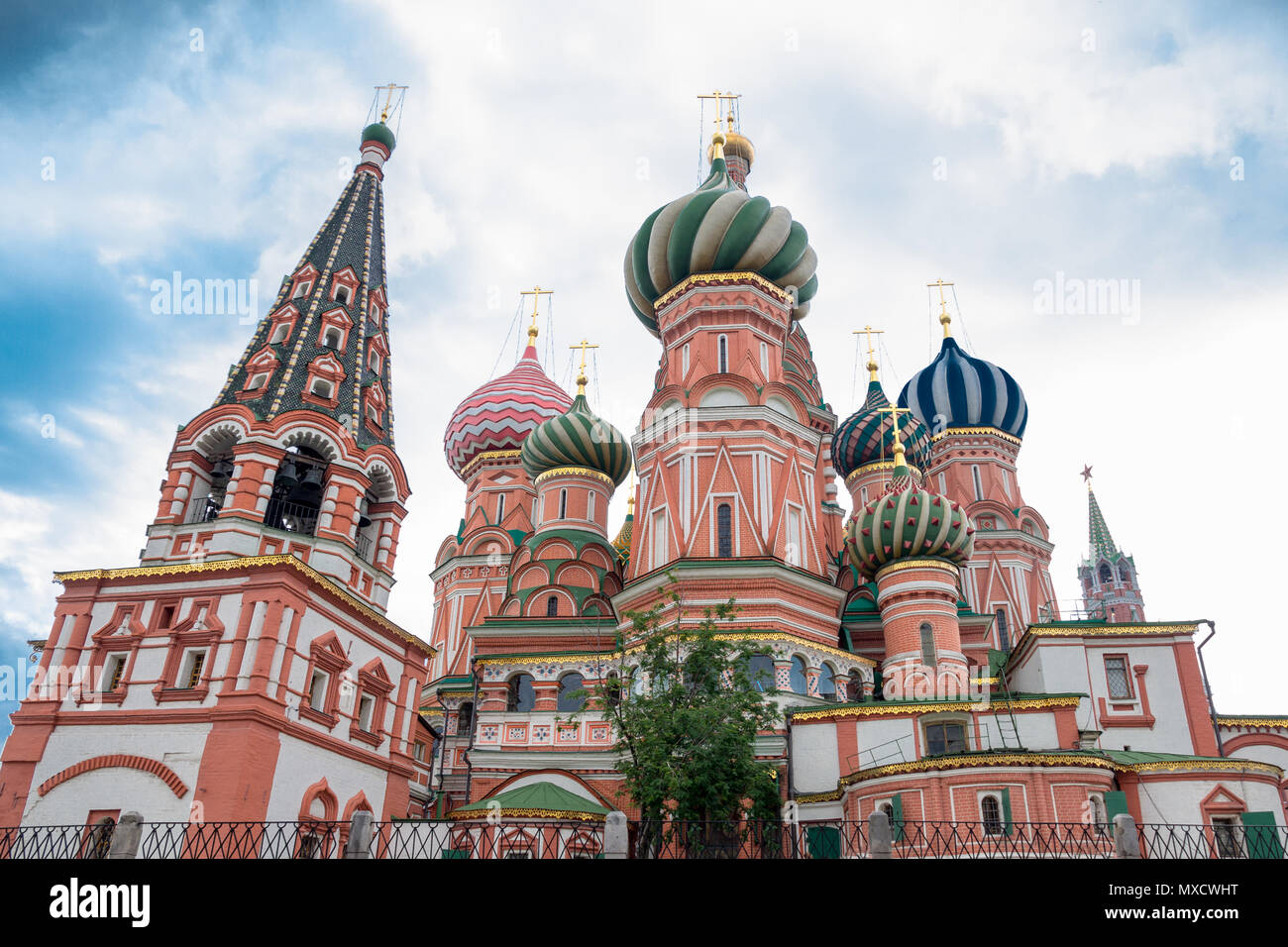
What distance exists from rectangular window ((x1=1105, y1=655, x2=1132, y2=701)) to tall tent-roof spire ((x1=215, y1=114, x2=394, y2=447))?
63.3 feet

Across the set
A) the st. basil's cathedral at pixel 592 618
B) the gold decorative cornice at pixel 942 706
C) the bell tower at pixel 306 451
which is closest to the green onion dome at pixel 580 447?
the st. basil's cathedral at pixel 592 618

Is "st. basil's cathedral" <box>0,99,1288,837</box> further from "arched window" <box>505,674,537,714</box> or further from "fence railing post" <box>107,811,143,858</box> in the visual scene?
"fence railing post" <box>107,811,143,858</box>

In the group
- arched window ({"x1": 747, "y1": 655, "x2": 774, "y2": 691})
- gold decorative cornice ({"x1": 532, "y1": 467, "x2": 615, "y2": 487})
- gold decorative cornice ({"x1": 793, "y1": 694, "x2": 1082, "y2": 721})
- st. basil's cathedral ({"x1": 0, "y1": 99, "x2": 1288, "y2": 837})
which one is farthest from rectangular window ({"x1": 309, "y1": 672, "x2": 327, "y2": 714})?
gold decorative cornice ({"x1": 532, "y1": 467, "x2": 615, "y2": 487})

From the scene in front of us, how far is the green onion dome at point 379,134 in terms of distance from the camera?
26.3 m

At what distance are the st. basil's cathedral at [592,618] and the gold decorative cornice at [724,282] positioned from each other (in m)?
0.08

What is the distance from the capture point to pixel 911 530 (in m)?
25.1

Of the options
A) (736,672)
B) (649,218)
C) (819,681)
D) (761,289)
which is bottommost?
(736,672)

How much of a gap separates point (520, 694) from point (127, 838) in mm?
15742

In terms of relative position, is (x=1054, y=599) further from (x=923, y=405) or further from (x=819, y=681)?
(x=819, y=681)

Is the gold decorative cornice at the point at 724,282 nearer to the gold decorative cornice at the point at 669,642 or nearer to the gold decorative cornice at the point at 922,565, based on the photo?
the gold decorative cornice at the point at 922,565

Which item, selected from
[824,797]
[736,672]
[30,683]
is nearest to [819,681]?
[824,797]

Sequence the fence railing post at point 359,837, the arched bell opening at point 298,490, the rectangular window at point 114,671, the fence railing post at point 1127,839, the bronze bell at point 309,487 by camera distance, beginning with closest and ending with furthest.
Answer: the fence railing post at point 359,837, the fence railing post at point 1127,839, the rectangular window at point 114,671, the arched bell opening at point 298,490, the bronze bell at point 309,487
